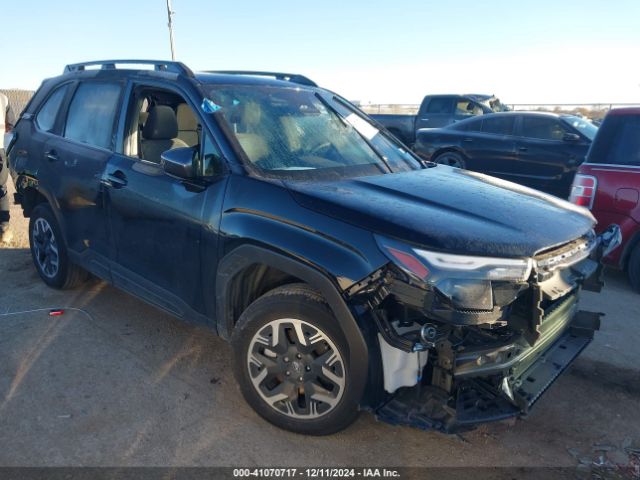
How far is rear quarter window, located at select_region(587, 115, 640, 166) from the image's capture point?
4.93m

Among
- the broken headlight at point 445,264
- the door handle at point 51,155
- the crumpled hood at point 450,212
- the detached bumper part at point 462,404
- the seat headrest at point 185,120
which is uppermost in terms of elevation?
the seat headrest at point 185,120

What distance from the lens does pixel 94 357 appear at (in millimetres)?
3670

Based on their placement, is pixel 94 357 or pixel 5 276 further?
pixel 5 276

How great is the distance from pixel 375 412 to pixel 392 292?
0.64 meters

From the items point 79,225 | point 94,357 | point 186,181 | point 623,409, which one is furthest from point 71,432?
point 623,409

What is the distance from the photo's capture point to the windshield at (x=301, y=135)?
10.3 ft

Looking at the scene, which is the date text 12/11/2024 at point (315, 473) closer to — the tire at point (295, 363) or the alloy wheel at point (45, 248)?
the tire at point (295, 363)

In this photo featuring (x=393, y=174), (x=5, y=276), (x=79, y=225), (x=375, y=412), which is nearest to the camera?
(x=375, y=412)

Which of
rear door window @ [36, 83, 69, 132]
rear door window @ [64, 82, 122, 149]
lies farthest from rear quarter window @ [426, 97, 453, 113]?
rear door window @ [64, 82, 122, 149]

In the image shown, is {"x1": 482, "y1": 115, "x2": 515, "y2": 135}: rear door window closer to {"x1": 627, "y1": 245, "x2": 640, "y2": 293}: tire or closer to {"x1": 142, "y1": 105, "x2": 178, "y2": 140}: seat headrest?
{"x1": 627, "y1": 245, "x2": 640, "y2": 293}: tire

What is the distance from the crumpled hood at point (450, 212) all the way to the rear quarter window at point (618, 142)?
2.13 meters

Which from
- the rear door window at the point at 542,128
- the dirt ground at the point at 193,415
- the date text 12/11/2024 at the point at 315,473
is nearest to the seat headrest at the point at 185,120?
the dirt ground at the point at 193,415

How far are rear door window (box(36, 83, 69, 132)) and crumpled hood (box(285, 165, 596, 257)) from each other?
2850mm

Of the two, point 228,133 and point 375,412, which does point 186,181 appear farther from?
point 375,412
